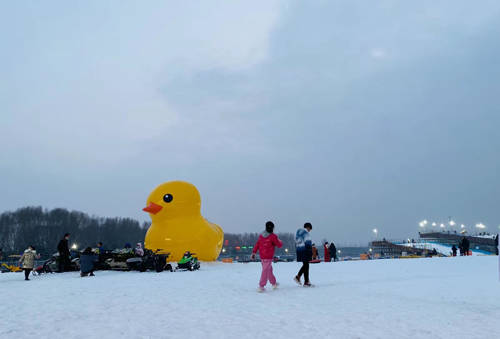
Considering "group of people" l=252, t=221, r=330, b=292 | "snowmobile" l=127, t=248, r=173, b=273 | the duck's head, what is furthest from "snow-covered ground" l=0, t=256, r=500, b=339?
the duck's head

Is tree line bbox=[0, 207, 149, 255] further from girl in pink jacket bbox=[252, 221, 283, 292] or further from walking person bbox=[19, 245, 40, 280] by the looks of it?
girl in pink jacket bbox=[252, 221, 283, 292]

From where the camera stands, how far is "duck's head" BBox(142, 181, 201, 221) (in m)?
19.0

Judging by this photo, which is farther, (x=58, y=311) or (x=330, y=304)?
(x=330, y=304)

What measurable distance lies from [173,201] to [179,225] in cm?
127

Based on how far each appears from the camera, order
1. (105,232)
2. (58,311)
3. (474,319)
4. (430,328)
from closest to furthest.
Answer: (430,328)
(474,319)
(58,311)
(105,232)

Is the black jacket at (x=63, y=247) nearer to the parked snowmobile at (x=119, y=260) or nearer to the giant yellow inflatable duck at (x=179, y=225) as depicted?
the parked snowmobile at (x=119, y=260)

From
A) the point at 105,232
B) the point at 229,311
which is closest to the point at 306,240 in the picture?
the point at 229,311

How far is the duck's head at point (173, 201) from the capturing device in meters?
19.0

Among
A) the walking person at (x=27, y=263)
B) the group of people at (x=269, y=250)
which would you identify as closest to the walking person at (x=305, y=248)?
the group of people at (x=269, y=250)

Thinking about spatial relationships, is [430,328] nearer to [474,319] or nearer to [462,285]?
[474,319]

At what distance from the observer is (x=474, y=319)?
18.7 feet

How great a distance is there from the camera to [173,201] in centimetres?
1920

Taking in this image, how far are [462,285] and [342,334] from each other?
267 inches

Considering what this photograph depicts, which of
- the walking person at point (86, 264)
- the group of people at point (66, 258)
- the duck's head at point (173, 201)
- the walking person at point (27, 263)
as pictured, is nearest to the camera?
the walking person at point (27, 263)
